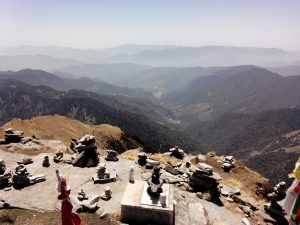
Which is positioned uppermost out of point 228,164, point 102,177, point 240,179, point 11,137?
point 102,177

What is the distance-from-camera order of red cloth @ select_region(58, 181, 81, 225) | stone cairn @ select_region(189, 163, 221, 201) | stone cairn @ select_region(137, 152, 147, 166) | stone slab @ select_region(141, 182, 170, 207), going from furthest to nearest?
1. stone cairn @ select_region(137, 152, 147, 166)
2. stone cairn @ select_region(189, 163, 221, 201)
3. stone slab @ select_region(141, 182, 170, 207)
4. red cloth @ select_region(58, 181, 81, 225)

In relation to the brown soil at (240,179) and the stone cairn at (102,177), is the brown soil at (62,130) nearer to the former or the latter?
the brown soil at (240,179)

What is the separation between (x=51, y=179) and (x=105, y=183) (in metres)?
5.45

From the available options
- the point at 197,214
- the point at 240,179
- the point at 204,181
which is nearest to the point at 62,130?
the point at 240,179

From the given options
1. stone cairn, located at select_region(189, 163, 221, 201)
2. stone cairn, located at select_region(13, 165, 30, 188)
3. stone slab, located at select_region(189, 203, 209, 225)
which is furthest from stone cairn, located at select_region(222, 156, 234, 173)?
stone cairn, located at select_region(13, 165, 30, 188)

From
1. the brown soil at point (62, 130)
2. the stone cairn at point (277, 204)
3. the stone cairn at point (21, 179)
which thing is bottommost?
the brown soil at point (62, 130)

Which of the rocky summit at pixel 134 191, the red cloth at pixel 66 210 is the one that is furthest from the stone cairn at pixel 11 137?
the red cloth at pixel 66 210

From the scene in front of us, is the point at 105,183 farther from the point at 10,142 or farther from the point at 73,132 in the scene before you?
the point at 73,132

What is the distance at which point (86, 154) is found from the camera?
34.2 meters

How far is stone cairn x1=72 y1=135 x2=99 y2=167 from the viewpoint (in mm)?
33406

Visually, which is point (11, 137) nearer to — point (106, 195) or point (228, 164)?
point (106, 195)

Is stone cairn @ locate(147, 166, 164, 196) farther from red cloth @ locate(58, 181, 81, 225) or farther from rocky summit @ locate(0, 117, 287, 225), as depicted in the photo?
red cloth @ locate(58, 181, 81, 225)

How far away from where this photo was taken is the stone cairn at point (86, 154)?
3341 cm

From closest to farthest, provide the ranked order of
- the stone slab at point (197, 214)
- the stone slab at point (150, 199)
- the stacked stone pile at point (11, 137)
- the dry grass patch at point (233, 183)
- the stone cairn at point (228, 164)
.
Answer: the stone slab at point (150, 199)
the stone slab at point (197, 214)
the dry grass patch at point (233, 183)
the stone cairn at point (228, 164)
the stacked stone pile at point (11, 137)
